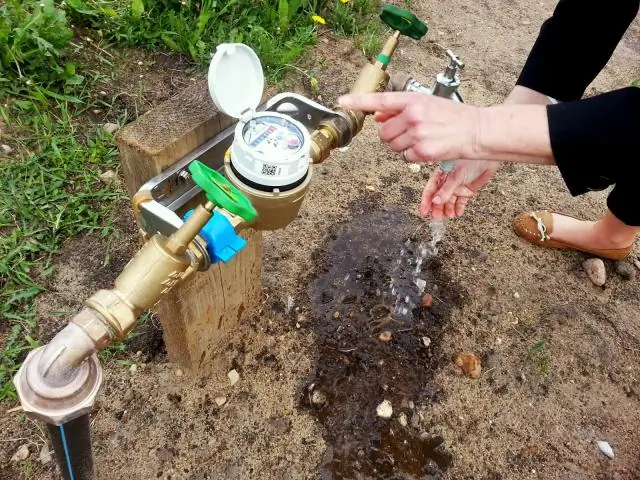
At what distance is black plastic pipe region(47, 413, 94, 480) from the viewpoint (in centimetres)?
92

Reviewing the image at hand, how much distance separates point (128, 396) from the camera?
1576mm

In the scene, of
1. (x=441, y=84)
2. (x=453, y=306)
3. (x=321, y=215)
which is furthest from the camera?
(x=321, y=215)

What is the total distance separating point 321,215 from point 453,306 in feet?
1.96

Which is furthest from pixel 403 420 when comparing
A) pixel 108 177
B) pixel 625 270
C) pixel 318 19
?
pixel 318 19

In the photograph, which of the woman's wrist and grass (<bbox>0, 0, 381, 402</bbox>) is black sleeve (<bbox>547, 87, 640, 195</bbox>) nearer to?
the woman's wrist

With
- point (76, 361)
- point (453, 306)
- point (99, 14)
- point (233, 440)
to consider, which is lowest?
point (233, 440)

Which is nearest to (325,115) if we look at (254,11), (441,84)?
(441,84)

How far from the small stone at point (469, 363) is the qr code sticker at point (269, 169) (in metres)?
1.10

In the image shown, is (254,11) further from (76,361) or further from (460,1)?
(76,361)

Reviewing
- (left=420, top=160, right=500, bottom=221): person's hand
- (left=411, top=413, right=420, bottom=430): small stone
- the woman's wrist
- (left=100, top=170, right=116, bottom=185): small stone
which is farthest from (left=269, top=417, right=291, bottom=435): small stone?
(left=100, top=170, right=116, bottom=185): small stone

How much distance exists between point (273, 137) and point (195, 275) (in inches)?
15.3

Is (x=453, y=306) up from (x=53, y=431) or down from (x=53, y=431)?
down

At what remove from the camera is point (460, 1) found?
11.3ft

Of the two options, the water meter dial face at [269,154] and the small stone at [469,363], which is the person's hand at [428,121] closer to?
the water meter dial face at [269,154]
